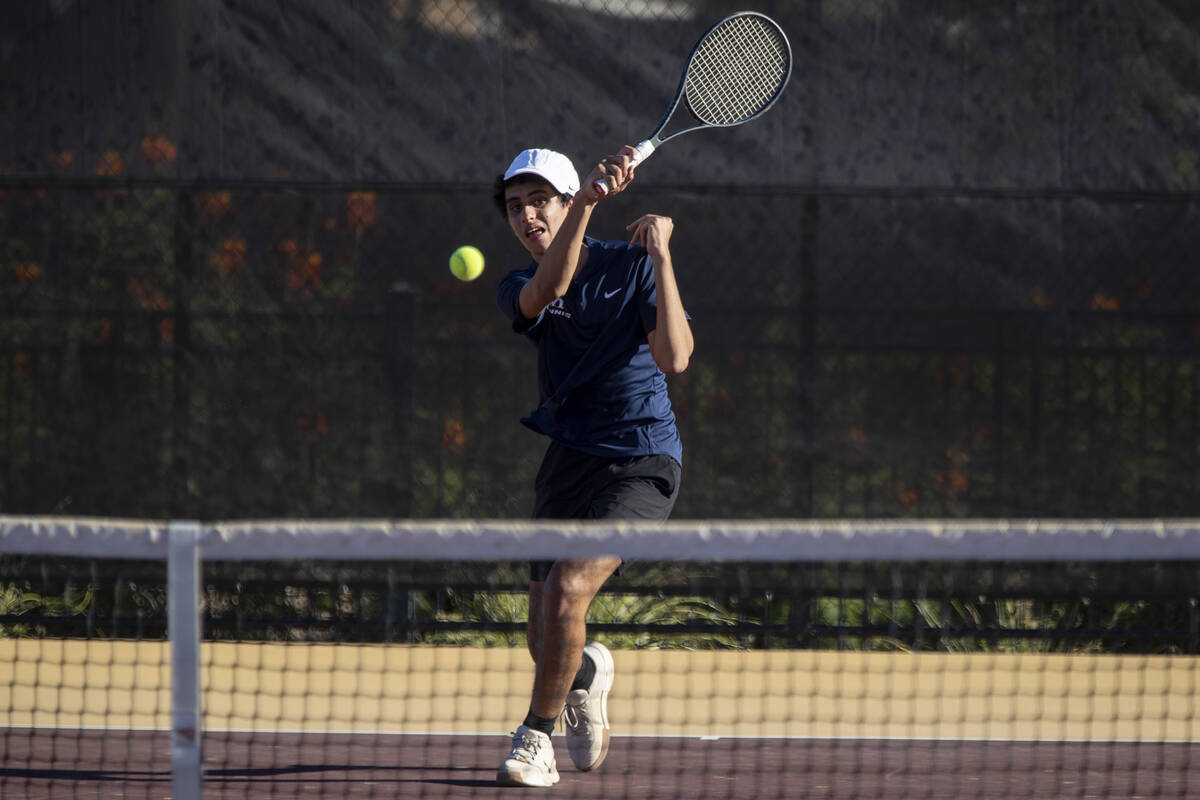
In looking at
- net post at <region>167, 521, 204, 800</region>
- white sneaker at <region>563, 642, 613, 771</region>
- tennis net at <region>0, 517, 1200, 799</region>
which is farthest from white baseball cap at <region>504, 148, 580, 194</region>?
net post at <region>167, 521, 204, 800</region>

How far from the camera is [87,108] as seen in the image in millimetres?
5723

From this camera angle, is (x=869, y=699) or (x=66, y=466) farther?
(x=66, y=466)

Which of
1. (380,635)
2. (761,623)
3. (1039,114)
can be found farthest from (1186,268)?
(380,635)

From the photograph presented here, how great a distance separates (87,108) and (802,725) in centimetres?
348

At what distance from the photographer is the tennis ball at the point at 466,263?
5582 millimetres

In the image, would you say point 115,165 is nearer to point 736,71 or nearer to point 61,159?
point 61,159

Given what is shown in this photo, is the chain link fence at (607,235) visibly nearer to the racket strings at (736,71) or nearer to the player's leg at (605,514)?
the racket strings at (736,71)

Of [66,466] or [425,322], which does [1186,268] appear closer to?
[425,322]

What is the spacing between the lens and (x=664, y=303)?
329 centimetres

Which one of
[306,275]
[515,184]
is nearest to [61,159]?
[306,275]

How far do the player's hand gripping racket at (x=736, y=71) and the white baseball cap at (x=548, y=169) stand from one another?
0.78 m

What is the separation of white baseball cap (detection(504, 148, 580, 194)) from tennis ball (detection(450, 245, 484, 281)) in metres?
2.11

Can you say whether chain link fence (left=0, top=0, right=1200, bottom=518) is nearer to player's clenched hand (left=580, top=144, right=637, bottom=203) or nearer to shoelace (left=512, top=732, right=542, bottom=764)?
shoelace (left=512, top=732, right=542, bottom=764)

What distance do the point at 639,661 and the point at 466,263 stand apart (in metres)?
1.57
